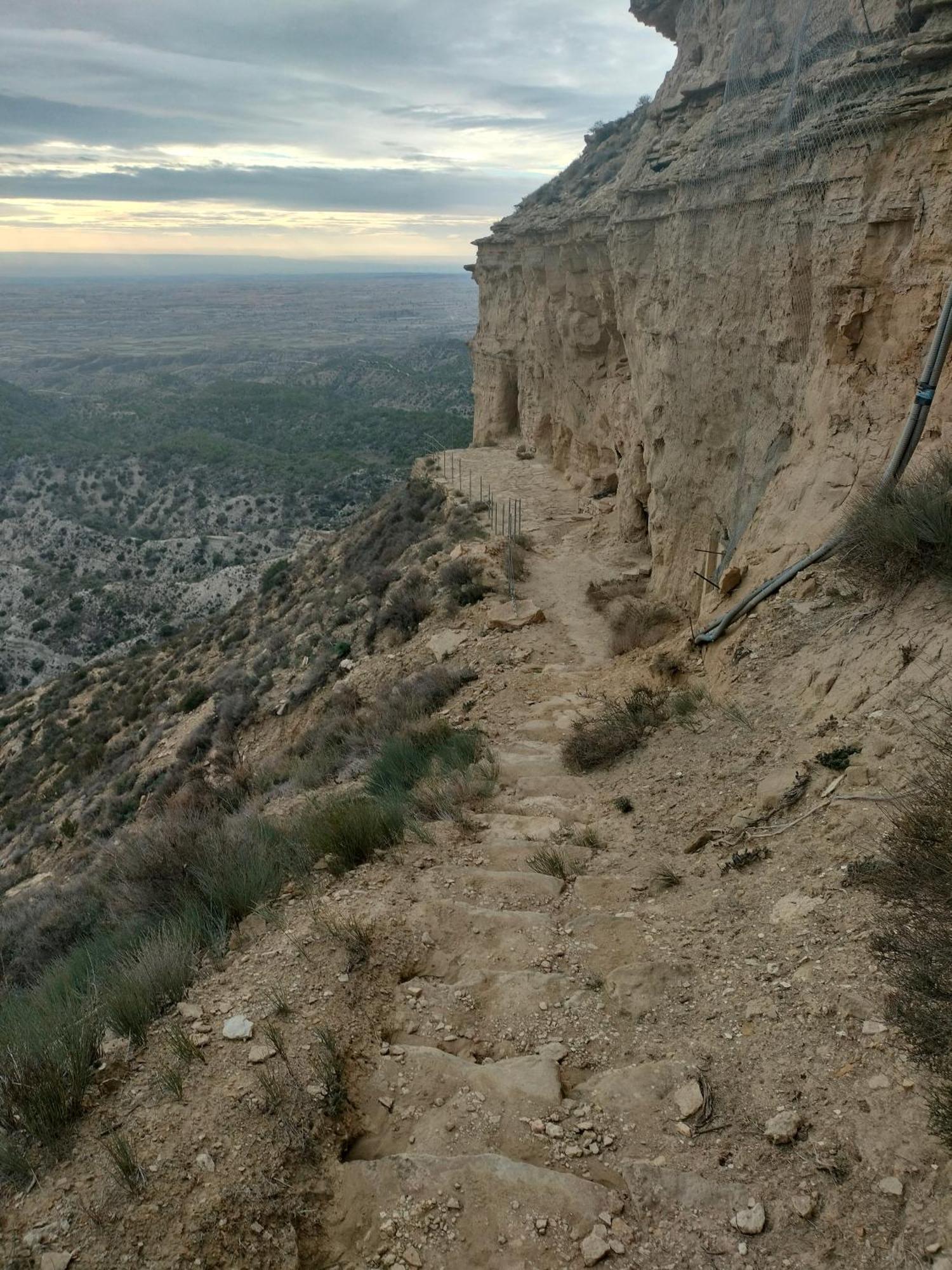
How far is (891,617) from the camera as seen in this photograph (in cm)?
Answer: 577

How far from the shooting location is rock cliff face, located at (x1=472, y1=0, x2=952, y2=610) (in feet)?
23.7

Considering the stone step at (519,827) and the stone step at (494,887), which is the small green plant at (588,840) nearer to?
the stone step at (519,827)

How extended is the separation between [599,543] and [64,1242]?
14.4 m

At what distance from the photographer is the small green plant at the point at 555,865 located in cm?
536

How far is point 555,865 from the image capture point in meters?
5.36

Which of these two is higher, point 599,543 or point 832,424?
point 832,424

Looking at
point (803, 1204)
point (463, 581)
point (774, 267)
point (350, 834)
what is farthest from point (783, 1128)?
point (463, 581)

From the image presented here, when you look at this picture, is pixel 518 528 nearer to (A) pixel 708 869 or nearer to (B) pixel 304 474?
(A) pixel 708 869

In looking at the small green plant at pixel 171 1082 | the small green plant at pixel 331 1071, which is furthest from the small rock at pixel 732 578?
the small green plant at pixel 171 1082

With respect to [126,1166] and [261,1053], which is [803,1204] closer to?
[261,1053]

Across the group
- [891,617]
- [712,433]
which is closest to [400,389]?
[712,433]

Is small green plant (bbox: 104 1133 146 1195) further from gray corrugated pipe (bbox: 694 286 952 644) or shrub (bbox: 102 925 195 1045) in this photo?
gray corrugated pipe (bbox: 694 286 952 644)

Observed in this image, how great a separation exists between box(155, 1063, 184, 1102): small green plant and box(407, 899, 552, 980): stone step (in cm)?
135

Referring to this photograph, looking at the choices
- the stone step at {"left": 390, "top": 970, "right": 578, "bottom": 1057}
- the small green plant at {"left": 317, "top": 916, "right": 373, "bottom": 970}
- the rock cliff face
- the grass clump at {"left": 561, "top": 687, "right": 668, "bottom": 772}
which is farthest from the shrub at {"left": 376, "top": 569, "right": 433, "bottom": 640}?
the stone step at {"left": 390, "top": 970, "right": 578, "bottom": 1057}
